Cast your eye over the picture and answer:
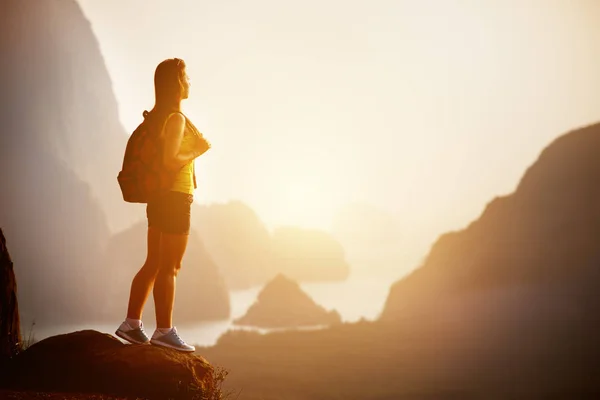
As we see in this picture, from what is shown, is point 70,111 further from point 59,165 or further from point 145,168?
point 145,168

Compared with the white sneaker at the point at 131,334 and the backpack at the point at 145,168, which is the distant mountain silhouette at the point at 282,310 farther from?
the backpack at the point at 145,168

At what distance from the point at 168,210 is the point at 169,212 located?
2 cm

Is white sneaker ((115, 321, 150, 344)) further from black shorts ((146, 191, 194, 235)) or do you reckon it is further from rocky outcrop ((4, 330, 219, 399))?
black shorts ((146, 191, 194, 235))

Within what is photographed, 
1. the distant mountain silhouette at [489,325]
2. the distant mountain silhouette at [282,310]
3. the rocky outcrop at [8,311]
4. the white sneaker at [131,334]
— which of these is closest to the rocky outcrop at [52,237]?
the distant mountain silhouette at [489,325]

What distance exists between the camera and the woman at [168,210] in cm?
568

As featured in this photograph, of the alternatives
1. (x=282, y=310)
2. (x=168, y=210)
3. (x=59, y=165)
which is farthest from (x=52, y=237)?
(x=168, y=210)

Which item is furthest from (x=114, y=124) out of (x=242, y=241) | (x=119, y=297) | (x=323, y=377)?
(x=323, y=377)

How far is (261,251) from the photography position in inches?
2507

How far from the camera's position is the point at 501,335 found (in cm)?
3959

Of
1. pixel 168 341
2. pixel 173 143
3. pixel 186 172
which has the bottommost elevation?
pixel 168 341

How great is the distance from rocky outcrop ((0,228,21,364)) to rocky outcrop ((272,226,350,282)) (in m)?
49.4

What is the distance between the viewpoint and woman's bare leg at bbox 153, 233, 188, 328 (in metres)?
5.73

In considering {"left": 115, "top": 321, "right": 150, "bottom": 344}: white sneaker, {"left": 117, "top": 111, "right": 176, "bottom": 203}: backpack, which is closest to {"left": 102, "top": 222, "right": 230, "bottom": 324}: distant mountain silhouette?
{"left": 115, "top": 321, "right": 150, "bottom": 344}: white sneaker

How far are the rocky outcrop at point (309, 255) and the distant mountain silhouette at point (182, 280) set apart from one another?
10368 millimetres
